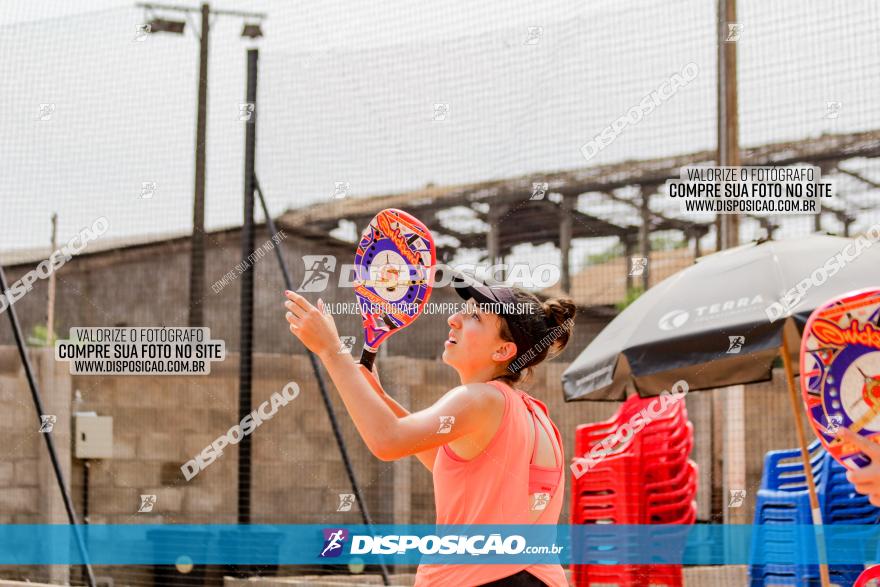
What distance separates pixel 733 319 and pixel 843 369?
69.6 inches

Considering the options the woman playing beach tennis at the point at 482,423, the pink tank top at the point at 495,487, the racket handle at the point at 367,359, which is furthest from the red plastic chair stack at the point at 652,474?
the pink tank top at the point at 495,487

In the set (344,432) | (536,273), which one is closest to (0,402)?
(344,432)

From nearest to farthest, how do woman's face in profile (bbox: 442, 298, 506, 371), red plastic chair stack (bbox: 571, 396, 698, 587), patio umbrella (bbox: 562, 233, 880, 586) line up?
woman's face in profile (bbox: 442, 298, 506, 371) → patio umbrella (bbox: 562, 233, 880, 586) → red plastic chair stack (bbox: 571, 396, 698, 587)

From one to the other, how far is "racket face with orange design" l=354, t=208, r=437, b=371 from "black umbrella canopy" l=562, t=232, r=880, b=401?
233 centimetres

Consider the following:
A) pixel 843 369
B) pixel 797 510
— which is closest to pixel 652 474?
pixel 797 510

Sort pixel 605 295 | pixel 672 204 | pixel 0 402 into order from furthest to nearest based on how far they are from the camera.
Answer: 1. pixel 605 295
2. pixel 0 402
3. pixel 672 204

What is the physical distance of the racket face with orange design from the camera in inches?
123

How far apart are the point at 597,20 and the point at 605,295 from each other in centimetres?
331

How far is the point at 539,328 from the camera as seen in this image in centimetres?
284

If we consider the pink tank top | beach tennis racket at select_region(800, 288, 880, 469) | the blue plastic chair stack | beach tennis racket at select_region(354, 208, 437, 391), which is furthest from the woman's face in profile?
the blue plastic chair stack

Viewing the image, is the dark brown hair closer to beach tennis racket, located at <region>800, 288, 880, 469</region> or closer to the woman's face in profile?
the woman's face in profile

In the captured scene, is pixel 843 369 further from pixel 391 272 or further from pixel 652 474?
pixel 652 474

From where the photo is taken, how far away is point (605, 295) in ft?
32.9

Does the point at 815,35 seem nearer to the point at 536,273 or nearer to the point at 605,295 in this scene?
the point at 536,273
